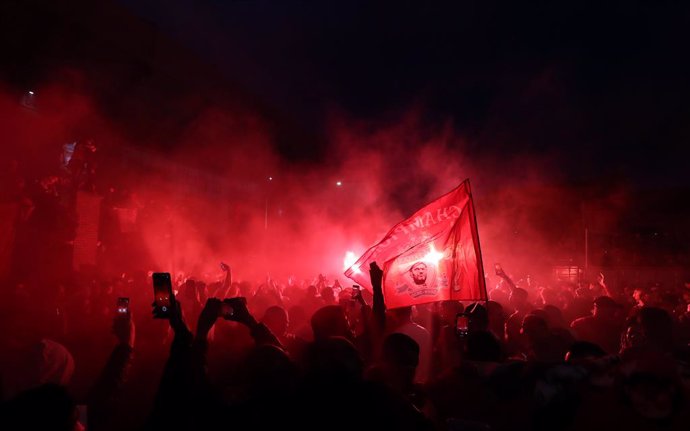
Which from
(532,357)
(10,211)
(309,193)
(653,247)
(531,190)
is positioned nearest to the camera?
(532,357)

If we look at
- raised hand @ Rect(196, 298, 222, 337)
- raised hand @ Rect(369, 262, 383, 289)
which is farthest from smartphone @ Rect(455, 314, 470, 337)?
raised hand @ Rect(196, 298, 222, 337)

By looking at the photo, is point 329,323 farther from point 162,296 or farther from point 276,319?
point 162,296

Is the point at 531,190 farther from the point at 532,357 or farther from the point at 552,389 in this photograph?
the point at 552,389

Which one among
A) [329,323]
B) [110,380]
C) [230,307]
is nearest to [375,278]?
[329,323]

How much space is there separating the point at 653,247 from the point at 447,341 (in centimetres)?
2250

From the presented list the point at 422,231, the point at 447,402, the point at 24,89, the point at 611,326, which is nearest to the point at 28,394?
the point at 447,402

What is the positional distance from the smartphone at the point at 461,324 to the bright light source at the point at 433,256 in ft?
3.31

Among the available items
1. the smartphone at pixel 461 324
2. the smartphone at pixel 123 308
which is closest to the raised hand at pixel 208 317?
the smartphone at pixel 123 308

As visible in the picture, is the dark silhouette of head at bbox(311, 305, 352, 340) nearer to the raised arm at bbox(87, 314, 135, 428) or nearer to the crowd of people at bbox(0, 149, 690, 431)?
the crowd of people at bbox(0, 149, 690, 431)

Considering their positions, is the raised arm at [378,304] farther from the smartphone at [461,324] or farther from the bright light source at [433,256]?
the bright light source at [433,256]

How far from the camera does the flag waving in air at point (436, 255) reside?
430cm

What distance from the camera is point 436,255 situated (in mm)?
4641

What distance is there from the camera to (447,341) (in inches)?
152

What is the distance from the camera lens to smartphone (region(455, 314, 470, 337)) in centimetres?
344
